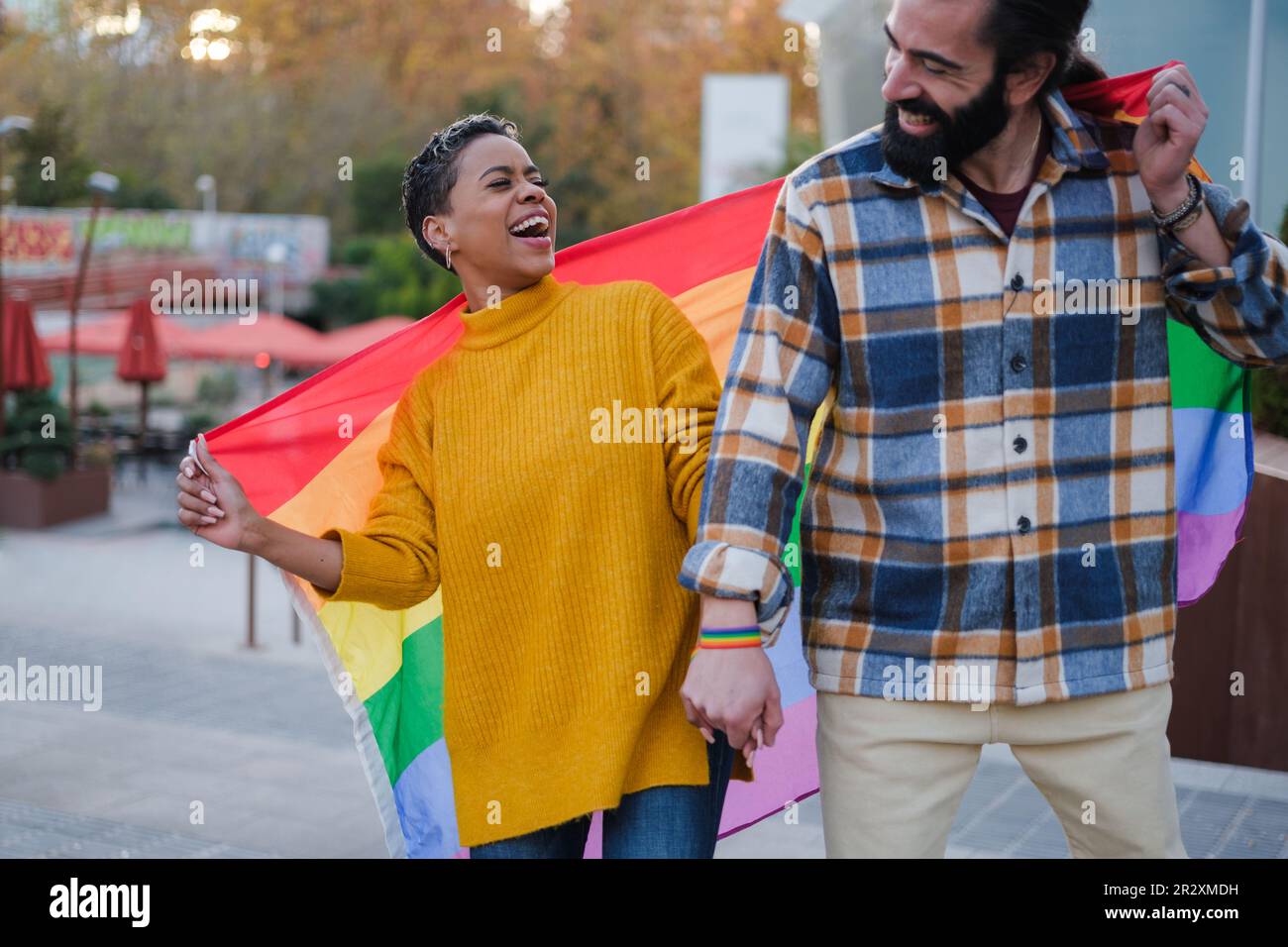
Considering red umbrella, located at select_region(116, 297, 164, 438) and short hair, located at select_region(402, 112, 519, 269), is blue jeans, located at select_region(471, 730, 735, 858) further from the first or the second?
red umbrella, located at select_region(116, 297, 164, 438)

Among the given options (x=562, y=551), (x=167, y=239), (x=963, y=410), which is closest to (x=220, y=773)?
(x=562, y=551)

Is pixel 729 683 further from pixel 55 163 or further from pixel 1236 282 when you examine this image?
pixel 55 163

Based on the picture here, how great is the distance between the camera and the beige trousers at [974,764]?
2.33m

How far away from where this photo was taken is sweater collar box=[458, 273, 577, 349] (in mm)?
2711

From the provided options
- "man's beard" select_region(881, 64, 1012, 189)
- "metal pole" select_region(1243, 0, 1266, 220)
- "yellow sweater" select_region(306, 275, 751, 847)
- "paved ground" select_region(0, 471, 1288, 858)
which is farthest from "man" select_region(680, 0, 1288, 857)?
"metal pole" select_region(1243, 0, 1266, 220)

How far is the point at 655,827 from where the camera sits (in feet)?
8.37

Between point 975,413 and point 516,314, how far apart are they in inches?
35.3

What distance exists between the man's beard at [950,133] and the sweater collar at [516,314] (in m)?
0.74

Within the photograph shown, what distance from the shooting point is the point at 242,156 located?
40.6m

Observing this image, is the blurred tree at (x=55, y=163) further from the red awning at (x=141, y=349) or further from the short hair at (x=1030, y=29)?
the short hair at (x=1030, y=29)

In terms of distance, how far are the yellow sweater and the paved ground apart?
9.13 ft

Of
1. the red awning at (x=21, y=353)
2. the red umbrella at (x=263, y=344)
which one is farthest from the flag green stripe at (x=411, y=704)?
the red umbrella at (x=263, y=344)
